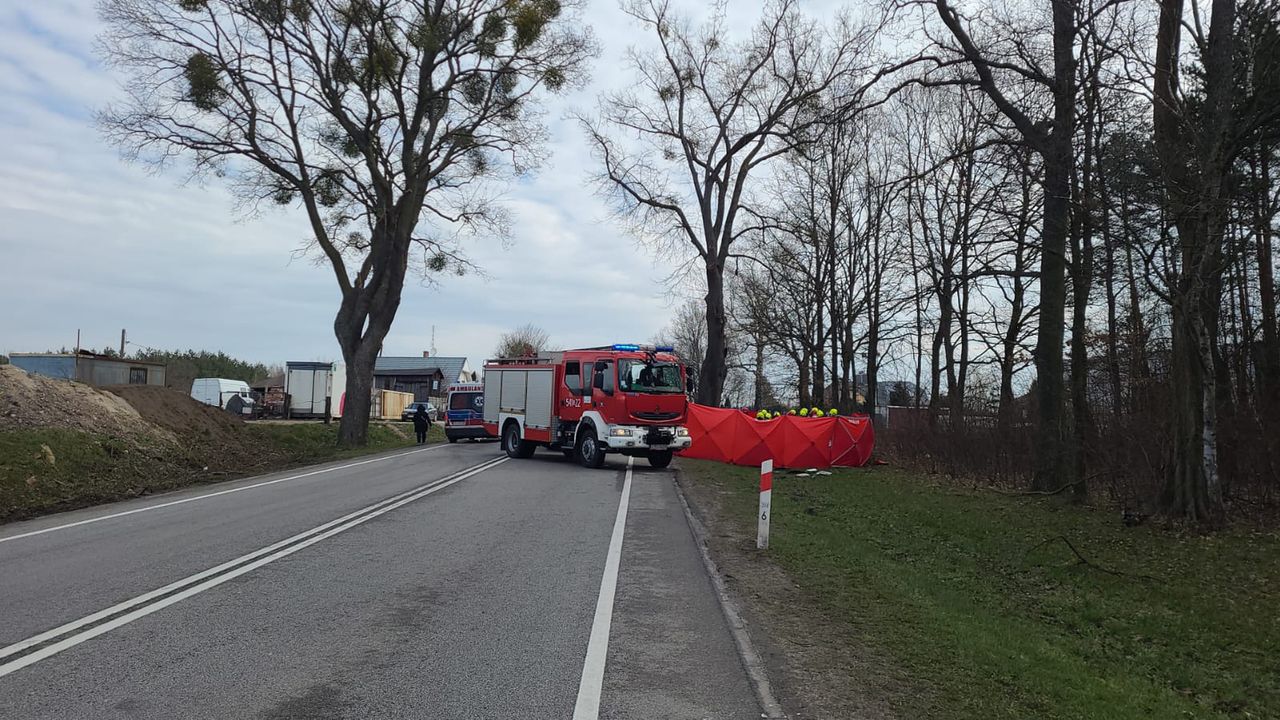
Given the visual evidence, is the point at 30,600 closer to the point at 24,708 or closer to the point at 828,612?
the point at 24,708

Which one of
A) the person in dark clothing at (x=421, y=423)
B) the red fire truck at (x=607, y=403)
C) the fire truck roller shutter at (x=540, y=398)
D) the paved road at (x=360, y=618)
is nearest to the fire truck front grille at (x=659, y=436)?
the red fire truck at (x=607, y=403)

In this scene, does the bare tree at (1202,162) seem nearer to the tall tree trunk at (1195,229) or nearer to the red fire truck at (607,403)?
the tall tree trunk at (1195,229)

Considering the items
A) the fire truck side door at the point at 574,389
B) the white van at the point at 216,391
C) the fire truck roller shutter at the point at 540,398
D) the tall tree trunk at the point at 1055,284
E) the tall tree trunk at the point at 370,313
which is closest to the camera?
the tall tree trunk at the point at 1055,284

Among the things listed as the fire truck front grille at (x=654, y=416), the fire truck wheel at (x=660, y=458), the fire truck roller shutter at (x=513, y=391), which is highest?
the fire truck roller shutter at (x=513, y=391)

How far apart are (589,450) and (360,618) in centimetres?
1586

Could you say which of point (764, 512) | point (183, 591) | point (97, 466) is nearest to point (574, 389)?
point (97, 466)

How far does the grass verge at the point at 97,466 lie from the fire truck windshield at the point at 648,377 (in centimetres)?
938

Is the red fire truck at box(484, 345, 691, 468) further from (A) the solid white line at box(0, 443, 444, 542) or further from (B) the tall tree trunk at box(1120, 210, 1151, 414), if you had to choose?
(B) the tall tree trunk at box(1120, 210, 1151, 414)

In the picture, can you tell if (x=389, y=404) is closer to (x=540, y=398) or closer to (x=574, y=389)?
(x=540, y=398)

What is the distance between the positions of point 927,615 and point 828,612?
2.75ft

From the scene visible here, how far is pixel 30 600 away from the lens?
6.75 m

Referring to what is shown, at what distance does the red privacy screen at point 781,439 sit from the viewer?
973 inches

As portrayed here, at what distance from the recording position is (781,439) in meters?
24.8

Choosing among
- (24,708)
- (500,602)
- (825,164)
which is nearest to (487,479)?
(500,602)
